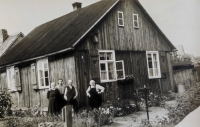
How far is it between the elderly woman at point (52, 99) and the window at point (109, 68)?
955 millimetres

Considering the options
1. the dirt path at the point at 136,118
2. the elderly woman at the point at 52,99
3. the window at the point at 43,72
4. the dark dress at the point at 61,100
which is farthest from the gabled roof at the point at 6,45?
the dirt path at the point at 136,118

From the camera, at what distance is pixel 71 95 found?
522cm

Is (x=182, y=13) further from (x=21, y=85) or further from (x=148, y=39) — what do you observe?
(x=21, y=85)

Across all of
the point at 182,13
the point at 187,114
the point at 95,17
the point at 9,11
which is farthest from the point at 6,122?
the point at 182,13

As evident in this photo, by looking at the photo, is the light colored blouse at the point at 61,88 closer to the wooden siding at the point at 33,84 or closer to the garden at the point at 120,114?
the wooden siding at the point at 33,84

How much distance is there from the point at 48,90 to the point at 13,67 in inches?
39.2

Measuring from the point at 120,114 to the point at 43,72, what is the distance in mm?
1758

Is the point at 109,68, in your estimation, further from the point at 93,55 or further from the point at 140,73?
the point at 140,73

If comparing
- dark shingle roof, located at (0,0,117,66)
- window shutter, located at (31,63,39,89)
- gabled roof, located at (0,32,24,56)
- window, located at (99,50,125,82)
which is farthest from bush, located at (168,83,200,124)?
gabled roof, located at (0,32,24,56)

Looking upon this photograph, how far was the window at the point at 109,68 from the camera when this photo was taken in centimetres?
556

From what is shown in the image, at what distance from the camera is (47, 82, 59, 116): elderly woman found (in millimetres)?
5211

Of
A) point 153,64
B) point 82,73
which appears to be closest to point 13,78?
point 82,73

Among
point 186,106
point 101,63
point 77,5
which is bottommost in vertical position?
point 186,106

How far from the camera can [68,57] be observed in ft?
17.8
